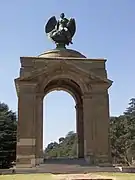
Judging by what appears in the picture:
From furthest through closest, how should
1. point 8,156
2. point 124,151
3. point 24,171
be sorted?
point 124,151, point 8,156, point 24,171

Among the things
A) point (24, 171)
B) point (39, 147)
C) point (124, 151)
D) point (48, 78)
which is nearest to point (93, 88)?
point (48, 78)

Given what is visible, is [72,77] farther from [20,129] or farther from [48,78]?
[20,129]

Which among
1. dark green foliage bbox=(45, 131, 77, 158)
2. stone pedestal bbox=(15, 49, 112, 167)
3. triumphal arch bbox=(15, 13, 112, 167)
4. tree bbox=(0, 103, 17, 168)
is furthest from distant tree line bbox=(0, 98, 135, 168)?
stone pedestal bbox=(15, 49, 112, 167)

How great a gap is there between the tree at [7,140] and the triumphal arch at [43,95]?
16.9 metres

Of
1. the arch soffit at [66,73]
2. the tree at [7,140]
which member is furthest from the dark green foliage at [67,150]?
the arch soffit at [66,73]

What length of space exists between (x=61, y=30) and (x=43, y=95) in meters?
7.19

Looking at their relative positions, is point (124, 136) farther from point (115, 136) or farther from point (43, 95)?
point (43, 95)

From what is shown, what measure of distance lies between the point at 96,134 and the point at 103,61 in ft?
22.1

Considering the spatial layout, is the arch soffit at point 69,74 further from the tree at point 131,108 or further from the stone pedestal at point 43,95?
the tree at point 131,108

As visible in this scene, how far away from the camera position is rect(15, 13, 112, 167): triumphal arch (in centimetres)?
2705

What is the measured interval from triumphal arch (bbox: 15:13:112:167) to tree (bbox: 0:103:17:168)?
1687 centimetres

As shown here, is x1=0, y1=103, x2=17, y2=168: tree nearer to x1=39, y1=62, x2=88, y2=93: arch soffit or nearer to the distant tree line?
the distant tree line

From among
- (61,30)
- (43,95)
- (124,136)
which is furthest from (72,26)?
(124,136)

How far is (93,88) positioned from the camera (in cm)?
2880
